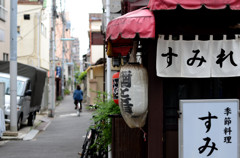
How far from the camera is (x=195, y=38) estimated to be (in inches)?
250

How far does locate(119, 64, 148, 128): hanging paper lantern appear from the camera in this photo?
240 inches

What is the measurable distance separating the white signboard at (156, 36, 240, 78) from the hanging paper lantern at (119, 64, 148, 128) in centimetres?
34

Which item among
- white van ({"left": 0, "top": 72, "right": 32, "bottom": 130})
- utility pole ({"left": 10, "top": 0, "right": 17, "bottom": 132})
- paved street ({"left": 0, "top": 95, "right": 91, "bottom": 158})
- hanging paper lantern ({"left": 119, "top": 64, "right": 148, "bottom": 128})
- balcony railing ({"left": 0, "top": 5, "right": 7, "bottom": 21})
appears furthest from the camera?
balcony railing ({"left": 0, "top": 5, "right": 7, "bottom": 21})

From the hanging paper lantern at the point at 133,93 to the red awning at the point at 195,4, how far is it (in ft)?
3.76

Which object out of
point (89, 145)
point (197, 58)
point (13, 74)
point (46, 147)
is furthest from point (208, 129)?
point (13, 74)

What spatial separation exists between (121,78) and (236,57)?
2.04 m

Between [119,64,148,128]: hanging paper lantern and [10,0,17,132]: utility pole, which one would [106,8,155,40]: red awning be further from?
[10,0,17,132]: utility pole

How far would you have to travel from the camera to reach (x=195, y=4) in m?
5.63

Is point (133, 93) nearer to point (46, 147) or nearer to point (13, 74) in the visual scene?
point (46, 147)

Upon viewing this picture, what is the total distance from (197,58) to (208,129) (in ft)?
4.03

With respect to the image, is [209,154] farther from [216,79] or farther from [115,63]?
[115,63]

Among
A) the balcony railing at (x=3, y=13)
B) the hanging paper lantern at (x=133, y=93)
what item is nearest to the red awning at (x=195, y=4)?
the hanging paper lantern at (x=133, y=93)

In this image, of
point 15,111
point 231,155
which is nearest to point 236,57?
point 231,155

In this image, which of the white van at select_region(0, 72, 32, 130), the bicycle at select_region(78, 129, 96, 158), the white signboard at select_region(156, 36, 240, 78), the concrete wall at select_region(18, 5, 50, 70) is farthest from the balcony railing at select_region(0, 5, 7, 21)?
the white signboard at select_region(156, 36, 240, 78)
